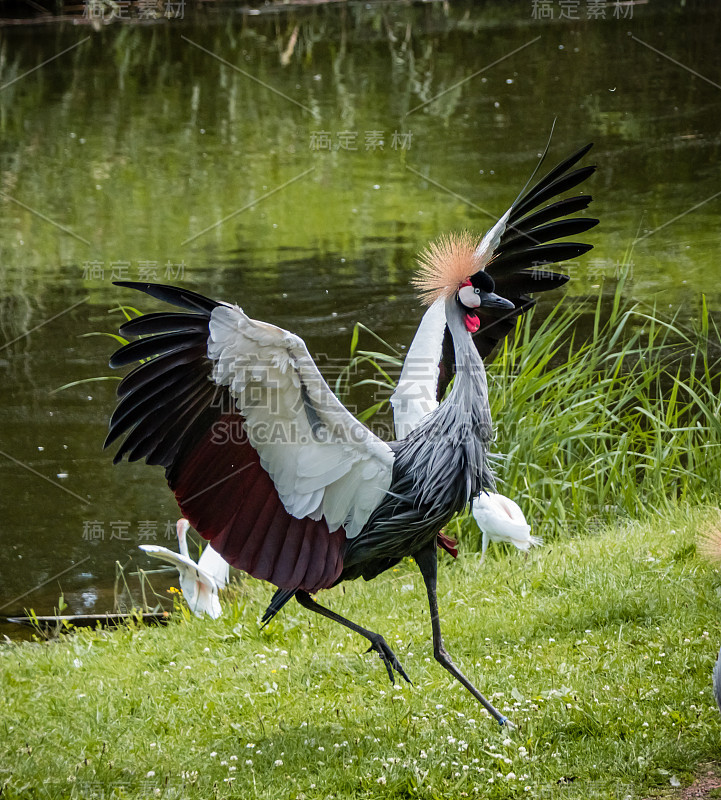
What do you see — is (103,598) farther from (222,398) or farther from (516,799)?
(516,799)

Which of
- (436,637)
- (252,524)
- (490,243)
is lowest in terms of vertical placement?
(436,637)

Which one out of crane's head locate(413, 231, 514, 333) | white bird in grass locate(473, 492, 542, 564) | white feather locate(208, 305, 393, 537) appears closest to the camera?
white feather locate(208, 305, 393, 537)

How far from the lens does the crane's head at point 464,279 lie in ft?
12.2

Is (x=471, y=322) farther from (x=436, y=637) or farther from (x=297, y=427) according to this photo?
(x=436, y=637)

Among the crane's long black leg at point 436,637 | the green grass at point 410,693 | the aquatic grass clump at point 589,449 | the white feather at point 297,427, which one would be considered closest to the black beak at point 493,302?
the white feather at point 297,427

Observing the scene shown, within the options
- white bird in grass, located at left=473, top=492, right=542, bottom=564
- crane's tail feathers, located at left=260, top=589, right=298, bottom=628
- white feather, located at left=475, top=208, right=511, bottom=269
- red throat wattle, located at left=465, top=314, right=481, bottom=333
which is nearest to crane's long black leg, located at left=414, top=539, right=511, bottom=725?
crane's tail feathers, located at left=260, top=589, right=298, bottom=628

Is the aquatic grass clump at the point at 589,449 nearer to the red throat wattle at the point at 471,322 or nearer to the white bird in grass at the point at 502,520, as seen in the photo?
the white bird in grass at the point at 502,520

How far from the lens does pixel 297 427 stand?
3.48 m

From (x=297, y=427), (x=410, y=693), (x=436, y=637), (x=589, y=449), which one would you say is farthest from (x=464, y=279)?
(x=589, y=449)

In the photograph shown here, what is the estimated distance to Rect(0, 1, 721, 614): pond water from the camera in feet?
24.1

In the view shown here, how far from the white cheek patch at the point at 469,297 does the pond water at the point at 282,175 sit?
9.72 ft

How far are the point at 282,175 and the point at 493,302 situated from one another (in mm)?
9552

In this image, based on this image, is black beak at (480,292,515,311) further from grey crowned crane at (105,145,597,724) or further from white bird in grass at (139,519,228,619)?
white bird in grass at (139,519,228,619)

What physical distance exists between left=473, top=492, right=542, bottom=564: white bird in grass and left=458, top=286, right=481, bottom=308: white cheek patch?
5.14 feet
